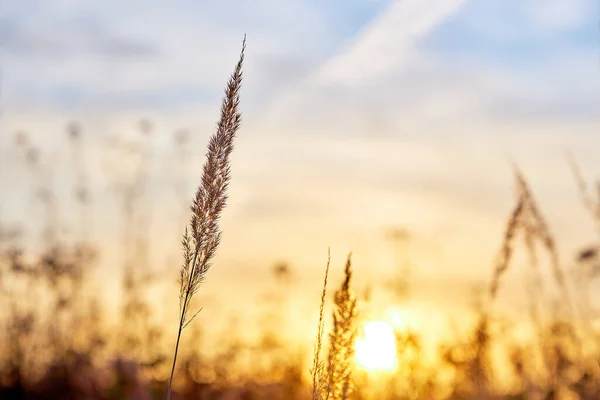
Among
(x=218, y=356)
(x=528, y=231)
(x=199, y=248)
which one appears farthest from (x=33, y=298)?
(x=199, y=248)

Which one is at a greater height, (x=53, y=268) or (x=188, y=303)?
(x=53, y=268)

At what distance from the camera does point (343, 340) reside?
9.17 feet

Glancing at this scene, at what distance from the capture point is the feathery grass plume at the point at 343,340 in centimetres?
276

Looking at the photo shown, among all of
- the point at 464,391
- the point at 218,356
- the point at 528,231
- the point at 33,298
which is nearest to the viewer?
the point at 528,231

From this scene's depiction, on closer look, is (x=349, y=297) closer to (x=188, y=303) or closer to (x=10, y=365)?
(x=188, y=303)

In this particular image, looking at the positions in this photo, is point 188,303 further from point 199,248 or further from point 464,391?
point 464,391

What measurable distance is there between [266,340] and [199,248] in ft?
22.5

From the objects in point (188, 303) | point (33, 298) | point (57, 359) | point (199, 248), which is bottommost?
point (188, 303)

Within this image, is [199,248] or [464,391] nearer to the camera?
[199,248]

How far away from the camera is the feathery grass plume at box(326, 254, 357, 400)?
2758 millimetres

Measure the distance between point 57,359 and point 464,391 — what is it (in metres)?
4.49

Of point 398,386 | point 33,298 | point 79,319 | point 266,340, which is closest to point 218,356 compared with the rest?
point 266,340

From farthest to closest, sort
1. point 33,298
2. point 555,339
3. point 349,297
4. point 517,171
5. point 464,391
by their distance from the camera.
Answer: point 33,298
point 464,391
point 555,339
point 517,171
point 349,297

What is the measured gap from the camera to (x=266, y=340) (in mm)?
9688
